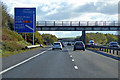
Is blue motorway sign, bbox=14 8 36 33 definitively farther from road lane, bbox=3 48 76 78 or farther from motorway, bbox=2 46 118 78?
road lane, bbox=3 48 76 78

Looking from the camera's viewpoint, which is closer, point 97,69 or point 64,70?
point 64,70

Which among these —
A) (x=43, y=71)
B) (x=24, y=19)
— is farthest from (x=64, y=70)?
(x=24, y=19)

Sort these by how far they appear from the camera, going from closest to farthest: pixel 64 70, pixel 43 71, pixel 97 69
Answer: pixel 43 71, pixel 64 70, pixel 97 69

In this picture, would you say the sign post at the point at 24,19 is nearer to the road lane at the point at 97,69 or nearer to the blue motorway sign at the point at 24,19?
the blue motorway sign at the point at 24,19

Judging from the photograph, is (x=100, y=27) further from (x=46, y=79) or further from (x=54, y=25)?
(x=46, y=79)

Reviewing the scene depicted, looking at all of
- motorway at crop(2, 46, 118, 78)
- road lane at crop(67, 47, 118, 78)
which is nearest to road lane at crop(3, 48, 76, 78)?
motorway at crop(2, 46, 118, 78)

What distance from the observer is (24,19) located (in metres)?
43.3

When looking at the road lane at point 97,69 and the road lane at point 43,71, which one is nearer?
the road lane at point 43,71

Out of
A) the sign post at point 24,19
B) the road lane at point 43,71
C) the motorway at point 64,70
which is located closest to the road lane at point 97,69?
the motorway at point 64,70

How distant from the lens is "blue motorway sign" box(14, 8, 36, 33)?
42.7 metres

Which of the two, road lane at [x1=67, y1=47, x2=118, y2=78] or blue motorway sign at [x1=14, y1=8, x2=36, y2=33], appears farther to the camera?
blue motorway sign at [x1=14, y1=8, x2=36, y2=33]

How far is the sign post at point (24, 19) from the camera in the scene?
42.7 m

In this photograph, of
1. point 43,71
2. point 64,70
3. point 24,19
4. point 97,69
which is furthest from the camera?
point 24,19

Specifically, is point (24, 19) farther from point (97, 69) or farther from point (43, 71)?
point (43, 71)
